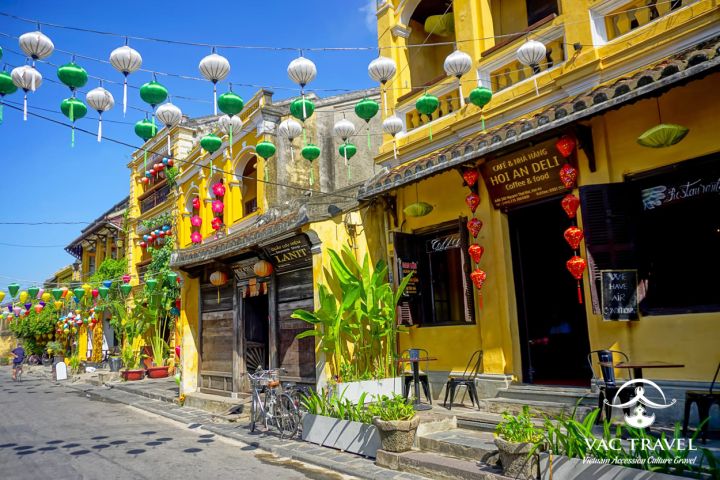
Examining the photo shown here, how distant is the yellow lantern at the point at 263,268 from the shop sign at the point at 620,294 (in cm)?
783

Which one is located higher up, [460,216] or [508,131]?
[508,131]

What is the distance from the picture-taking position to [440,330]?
1015cm

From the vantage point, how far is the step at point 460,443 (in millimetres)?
6547

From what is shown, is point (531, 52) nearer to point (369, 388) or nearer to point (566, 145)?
Answer: point (566, 145)

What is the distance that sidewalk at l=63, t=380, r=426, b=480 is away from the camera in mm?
7246

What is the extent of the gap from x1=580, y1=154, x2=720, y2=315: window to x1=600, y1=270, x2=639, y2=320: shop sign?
13 centimetres

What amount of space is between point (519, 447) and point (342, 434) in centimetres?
361

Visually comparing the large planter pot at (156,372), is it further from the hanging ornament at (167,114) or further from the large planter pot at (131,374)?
the hanging ornament at (167,114)

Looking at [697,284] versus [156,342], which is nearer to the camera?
[697,284]

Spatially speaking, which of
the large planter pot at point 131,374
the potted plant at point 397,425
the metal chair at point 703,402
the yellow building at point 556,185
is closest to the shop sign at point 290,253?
the yellow building at point 556,185

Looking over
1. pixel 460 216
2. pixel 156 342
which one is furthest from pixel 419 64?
pixel 156 342

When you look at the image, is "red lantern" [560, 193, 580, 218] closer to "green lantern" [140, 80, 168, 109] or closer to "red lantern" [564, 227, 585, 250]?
"red lantern" [564, 227, 585, 250]

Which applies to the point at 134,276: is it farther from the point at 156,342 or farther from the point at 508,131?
the point at 508,131

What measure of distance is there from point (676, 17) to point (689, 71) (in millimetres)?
1872
